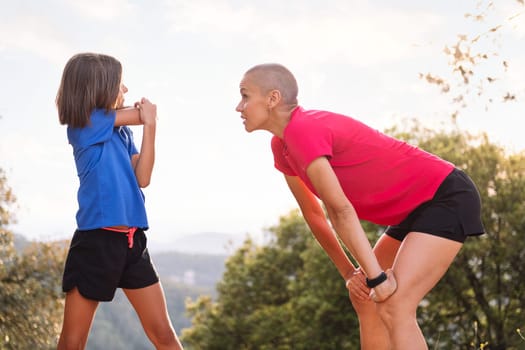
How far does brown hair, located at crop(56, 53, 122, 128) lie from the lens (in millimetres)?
3883

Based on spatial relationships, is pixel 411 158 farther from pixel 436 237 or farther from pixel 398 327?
pixel 398 327

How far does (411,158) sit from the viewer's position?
3693 millimetres

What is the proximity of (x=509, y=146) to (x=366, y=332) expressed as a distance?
22.6 meters

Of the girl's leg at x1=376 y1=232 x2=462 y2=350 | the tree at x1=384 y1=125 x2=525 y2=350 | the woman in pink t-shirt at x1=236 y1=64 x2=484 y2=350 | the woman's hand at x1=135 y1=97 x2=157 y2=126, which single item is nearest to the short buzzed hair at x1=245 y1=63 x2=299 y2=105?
the woman in pink t-shirt at x1=236 y1=64 x2=484 y2=350

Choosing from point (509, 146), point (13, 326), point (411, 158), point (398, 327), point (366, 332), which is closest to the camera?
point (398, 327)

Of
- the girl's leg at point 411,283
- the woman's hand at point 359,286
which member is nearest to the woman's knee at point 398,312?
the girl's leg at point 411,283

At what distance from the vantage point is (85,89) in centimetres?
389

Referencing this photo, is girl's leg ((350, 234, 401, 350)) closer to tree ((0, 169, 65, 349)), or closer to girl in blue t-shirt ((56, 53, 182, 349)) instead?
girl in blue t-shirt ((56, 53, 182, 349))

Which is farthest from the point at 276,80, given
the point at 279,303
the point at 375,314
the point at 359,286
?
the point at 279,303

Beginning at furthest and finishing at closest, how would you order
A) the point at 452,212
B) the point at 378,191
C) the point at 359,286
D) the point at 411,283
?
the point at 359,286 → the point at 378,191 → the point at 452,212 → the point at 411,283

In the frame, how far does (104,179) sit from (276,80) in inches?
43.0

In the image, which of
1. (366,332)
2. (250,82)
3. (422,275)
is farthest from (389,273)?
(250,82)

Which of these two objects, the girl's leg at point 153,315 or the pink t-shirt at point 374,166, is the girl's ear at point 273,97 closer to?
the pink t-shirt at point 374,166

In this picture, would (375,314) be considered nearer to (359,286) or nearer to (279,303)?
(359,286)
